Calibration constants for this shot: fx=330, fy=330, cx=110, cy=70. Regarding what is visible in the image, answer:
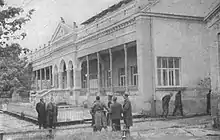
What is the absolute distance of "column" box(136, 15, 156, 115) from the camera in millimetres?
21188

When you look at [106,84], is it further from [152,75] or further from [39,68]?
[39,68]

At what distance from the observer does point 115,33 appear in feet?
80.4

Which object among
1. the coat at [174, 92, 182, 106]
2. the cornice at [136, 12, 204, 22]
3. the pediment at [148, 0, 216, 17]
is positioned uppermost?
the pediment at [148, 0, 216, 17]

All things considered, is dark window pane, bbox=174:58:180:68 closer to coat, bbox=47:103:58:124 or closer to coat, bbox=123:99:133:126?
coat, bbox=123:99:133:126

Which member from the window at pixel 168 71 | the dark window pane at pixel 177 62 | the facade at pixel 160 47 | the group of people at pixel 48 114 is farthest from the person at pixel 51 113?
the dark window pane at pixel 177 62

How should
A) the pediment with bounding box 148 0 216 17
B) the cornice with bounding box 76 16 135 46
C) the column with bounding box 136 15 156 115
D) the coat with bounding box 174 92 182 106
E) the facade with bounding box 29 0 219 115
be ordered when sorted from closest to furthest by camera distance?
the coat with bounding box 174 92 182 106 < the column with bounding box 136 15 156 115 < the facade with bounding box 29 0 219 115 < the pediment with bounding box 148 0 216 17 < the cornice with bounding box 76 16 135 46

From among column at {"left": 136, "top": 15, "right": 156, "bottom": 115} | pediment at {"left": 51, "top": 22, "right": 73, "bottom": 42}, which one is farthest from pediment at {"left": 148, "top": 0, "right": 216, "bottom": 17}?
pediment at {"left": 51, "top": 22, "right": 73, "bottom": 42}

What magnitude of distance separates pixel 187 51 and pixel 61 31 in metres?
17.8

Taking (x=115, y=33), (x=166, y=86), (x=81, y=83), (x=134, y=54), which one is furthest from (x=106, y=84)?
(x=166, y=86)

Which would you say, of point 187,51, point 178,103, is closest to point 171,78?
point 187,51

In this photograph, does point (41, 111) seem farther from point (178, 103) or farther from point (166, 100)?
point (178, 103)

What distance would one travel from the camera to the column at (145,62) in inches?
834

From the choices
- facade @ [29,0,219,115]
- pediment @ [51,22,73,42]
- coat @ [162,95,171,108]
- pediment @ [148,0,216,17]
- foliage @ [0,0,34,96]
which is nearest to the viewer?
foliage @ [0,0,34,96]

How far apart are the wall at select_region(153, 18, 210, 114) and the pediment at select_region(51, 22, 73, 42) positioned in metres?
13.4
